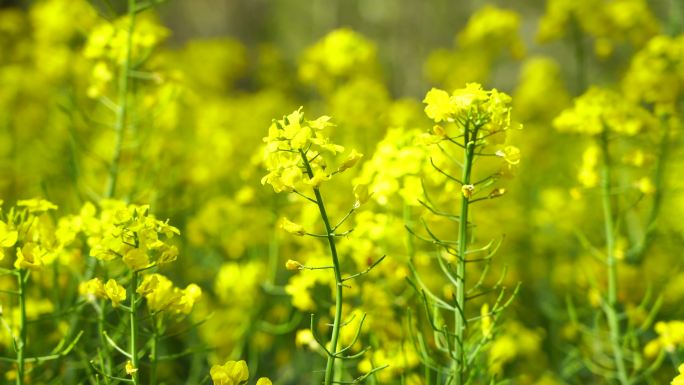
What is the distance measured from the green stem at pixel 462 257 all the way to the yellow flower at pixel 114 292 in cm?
58

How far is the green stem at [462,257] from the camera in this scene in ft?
4.67

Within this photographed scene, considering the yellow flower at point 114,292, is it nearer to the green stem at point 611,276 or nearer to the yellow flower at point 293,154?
the yellow flower at point 293,154

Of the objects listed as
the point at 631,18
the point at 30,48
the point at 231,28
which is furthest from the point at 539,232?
the point at 231,28

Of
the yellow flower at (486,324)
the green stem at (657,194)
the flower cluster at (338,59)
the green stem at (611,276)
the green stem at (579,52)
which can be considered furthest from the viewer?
the flower cluster at (338,59)

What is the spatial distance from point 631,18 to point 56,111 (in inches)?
108

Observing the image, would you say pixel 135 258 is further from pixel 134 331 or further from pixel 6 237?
pixel 6 237

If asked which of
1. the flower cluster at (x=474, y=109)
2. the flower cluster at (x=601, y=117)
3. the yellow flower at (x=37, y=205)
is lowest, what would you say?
the yellow flower at (x=37, y=205)

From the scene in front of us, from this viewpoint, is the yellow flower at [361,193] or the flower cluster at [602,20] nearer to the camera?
the yellow flower at [361,193]

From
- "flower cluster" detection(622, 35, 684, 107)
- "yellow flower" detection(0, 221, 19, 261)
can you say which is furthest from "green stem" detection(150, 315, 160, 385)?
"flower cluster" detection(622, 35, 684, 107)

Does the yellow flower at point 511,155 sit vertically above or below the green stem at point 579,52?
below

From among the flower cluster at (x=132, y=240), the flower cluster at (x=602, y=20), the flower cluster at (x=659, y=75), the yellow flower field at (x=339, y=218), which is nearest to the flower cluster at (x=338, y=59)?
the yellow flower field at (x=339, y=218)

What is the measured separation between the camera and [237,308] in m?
2.50

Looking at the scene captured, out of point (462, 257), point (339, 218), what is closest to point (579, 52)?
point (339, 218)

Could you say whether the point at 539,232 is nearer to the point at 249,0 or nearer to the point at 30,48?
the point at 30,48
